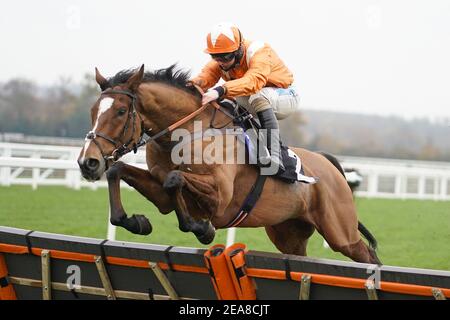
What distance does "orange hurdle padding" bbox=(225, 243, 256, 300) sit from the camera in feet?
A: 13.1

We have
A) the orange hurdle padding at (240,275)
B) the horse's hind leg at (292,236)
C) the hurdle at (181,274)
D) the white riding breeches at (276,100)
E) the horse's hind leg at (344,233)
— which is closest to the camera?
the hurdle at (181,274)

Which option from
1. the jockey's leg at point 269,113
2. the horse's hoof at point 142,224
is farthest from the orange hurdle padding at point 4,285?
the jockey's leg at point 269,113

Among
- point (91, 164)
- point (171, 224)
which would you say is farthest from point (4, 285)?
point (171, 224)

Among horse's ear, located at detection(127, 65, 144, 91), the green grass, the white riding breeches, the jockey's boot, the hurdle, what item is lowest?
the green grass

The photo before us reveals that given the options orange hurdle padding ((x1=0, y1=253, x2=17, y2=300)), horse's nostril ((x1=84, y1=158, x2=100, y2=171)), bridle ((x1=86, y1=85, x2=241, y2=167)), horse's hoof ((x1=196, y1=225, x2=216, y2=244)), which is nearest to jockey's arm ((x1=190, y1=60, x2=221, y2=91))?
bridle ((x1=86, y1=85, x2=241, y2=167))

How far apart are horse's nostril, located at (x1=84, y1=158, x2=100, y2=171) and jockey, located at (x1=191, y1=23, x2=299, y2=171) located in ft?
3.08

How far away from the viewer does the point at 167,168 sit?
4910mm

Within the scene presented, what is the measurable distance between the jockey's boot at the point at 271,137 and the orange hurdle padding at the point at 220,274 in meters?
1.27

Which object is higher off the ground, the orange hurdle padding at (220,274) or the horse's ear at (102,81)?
the horse's ear at (102,81)

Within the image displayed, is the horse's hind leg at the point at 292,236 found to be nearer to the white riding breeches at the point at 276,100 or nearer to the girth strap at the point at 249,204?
the girth strap at the point at 249,204

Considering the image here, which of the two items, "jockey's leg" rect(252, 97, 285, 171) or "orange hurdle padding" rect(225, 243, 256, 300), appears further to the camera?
"jockey's leg" rect(252, 97, 285, 171)

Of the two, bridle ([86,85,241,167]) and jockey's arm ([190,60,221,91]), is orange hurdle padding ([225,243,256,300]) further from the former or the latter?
jockey's arm ([190,60,221,91])

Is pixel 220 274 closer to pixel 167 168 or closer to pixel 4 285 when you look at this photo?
pixel 167 168

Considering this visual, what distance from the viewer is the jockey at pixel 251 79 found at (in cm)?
494
